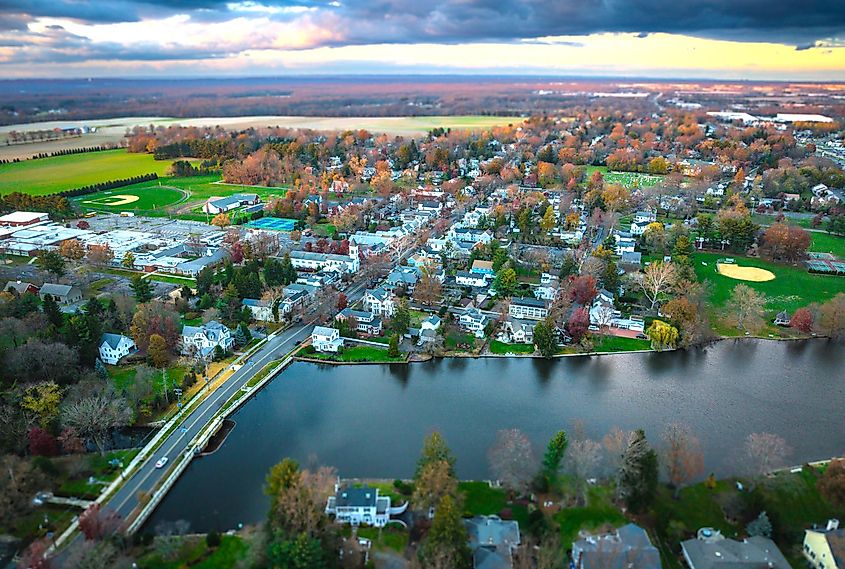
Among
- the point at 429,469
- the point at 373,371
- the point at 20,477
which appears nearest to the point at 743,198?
the point at 373,371

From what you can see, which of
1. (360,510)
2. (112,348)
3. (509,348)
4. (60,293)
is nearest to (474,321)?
(509,348)

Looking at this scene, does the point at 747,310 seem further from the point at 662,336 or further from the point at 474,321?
the point at 474,321

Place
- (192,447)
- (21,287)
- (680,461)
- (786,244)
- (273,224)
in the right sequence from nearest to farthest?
(680,461)
(192,447)
(21,287)
(786,244)
(273,224)

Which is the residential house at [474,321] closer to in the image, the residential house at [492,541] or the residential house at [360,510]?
the residential house at [492,541]

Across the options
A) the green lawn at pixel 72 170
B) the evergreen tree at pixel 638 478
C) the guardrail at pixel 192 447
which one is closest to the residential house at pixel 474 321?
the guardrail at pixel 192 447

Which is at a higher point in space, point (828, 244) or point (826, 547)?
point (828, 244)

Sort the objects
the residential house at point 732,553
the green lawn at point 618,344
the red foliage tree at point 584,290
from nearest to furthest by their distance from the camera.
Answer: the residential house at point 732,553
the green lawn at point 618,344
the red foliage tree at point 584,290
